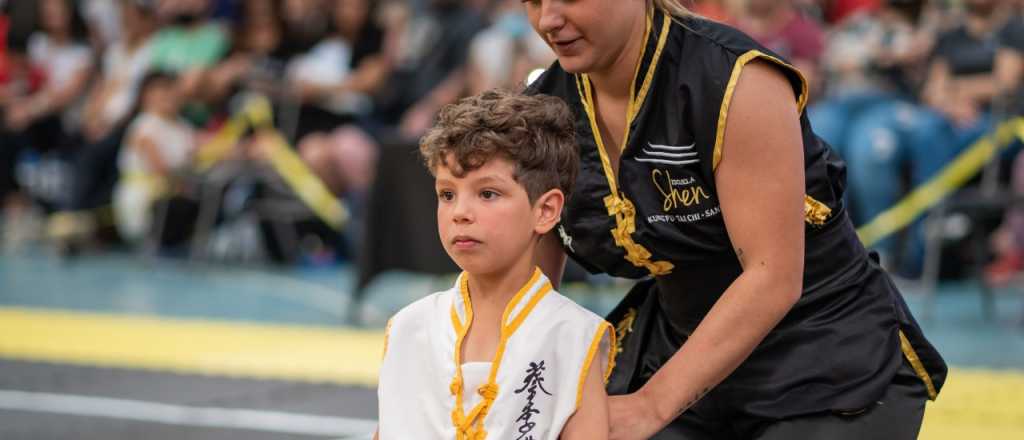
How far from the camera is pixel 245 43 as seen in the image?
12.6 metres

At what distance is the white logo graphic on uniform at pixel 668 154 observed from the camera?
288 centimetres

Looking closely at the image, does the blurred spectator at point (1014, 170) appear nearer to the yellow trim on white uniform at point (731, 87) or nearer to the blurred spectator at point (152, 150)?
the yellow trim on white uniform at point (731, 87)

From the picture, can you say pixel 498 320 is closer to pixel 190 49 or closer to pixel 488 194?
pixel 488 194

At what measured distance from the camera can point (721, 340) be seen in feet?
9.10

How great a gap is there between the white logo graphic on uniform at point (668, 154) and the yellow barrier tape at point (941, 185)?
249 inches

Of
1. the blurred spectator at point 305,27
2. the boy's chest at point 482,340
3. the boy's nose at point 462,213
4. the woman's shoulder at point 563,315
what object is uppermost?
the blurred spectator at point 305,27

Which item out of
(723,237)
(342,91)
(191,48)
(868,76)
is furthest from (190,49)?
(723,237)

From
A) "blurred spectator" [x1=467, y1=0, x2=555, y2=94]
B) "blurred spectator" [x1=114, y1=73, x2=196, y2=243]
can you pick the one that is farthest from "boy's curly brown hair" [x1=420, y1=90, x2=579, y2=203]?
"blurred spectator" [x1=114, y1=73, x2=196, y2=243]

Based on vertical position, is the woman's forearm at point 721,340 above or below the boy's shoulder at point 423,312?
below

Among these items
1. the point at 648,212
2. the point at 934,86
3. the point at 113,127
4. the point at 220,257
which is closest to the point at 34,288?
the point at 220,257

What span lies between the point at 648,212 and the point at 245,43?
33.1ft

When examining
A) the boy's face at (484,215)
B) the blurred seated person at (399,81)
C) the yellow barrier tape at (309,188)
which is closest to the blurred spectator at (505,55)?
the blurred seated person at (399,81)

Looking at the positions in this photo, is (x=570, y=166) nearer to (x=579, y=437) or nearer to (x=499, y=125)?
(x=499, y=125)

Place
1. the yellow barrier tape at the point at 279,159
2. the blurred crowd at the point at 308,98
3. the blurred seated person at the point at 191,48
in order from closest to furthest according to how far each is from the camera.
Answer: the blurred crowd at the point at 308,98 < the yellow barrier tape at the point at 279,159 < the blurred seated person at the point at 191,48
